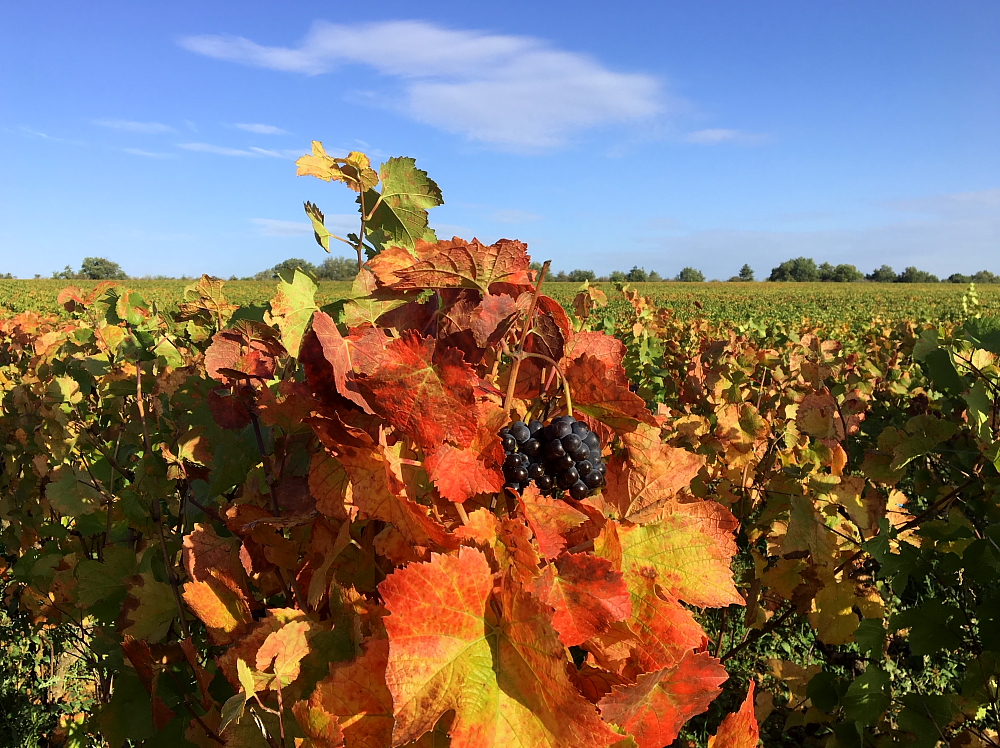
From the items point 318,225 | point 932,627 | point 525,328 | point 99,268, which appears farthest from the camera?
point 99,268

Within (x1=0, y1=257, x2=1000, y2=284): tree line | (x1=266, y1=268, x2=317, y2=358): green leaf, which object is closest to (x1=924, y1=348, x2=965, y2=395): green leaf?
(x1=266, y1=268, x2=317, y2=358): green leaf

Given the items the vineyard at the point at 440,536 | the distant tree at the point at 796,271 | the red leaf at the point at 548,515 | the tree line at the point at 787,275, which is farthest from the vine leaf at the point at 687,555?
the distant tree at the point at 796,271

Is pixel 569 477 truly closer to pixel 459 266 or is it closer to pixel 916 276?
pixel 459 266

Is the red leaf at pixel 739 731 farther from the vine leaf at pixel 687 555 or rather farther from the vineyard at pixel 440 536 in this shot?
the vine leaf at pixel 687 555

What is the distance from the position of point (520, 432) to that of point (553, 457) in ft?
0.18

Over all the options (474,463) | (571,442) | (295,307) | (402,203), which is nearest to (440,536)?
(474,463)

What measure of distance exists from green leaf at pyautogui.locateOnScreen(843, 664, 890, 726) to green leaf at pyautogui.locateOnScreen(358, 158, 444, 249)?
1719 millimetres

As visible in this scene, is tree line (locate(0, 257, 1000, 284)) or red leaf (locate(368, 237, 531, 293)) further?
tree line (locate(0, 257, 1000, 284))

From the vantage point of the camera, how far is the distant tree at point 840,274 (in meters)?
93.5

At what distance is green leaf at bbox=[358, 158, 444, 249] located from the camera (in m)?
1.22

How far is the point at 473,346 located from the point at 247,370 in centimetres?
53

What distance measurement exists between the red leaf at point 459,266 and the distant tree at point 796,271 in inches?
4199

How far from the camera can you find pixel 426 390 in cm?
73

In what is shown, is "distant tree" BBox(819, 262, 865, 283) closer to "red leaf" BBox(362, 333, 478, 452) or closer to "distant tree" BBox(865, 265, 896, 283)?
"distant tree" BBox(865, 265, 896, 283)
